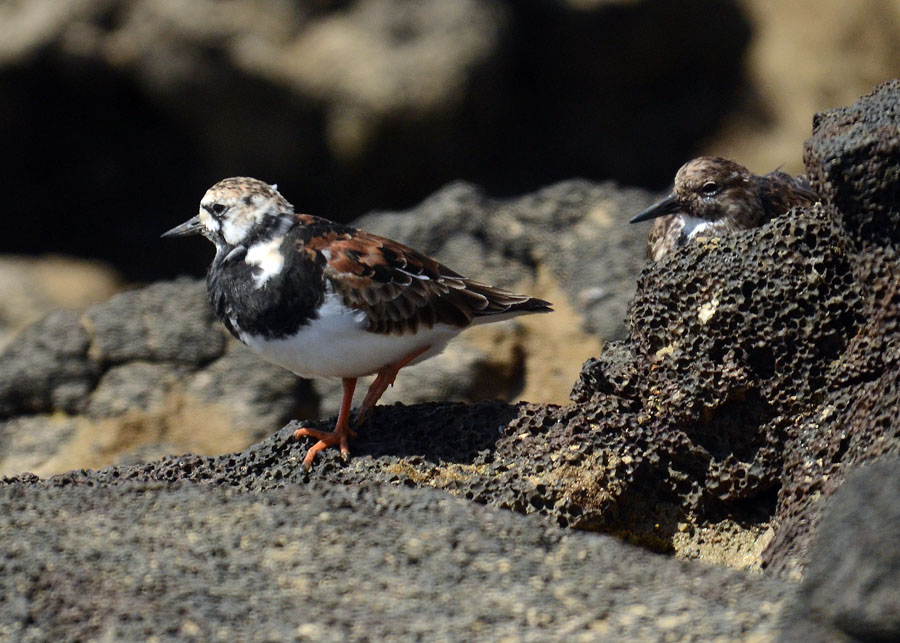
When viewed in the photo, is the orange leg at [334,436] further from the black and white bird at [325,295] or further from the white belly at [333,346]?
the white belly at [333,346]

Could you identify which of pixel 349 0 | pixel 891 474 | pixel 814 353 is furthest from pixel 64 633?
pixel 349 0

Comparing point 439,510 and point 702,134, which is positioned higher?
point 702,134

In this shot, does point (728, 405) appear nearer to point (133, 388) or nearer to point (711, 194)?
point (711, 194)

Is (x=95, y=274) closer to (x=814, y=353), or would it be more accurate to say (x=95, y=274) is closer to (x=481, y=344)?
(x=481, y=344)

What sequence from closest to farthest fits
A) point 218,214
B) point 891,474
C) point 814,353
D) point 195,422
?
point 891,474 → point 814,353 → point 218,214 → point 195,422

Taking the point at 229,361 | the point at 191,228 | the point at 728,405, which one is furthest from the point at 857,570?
the point at 229,361

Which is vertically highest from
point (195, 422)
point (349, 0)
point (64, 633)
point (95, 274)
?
point (349, 0)

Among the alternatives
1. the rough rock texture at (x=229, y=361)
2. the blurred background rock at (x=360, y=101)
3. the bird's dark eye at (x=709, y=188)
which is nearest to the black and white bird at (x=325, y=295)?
the bird's dark eye at (x=709, y=188)
